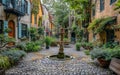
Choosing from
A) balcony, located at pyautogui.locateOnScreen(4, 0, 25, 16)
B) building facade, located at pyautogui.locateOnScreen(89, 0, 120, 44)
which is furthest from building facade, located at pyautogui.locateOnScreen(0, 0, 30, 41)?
building facade, located at pyautogui.locateOnScreen(89, 0, 120, 44)

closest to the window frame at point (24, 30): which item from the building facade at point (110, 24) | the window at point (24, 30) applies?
the window at point (24, 30)

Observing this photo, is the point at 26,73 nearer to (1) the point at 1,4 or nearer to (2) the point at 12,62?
(2) the point at 12,62

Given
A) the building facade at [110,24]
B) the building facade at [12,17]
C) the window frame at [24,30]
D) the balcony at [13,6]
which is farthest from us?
the window frame at [24,30]

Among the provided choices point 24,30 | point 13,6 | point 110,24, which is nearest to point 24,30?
point 24,30

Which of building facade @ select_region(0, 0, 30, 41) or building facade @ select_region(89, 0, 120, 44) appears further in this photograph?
building facade @ select_region(0, 0, 30, 41)

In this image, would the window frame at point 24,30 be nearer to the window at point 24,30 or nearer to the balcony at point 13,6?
the window at point 24,30

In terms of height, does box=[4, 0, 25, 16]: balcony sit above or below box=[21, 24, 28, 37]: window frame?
above

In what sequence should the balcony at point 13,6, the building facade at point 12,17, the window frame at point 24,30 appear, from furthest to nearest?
the window frame at point 24,30 < the balcony at point 13,6 < the building facade at point 12,17

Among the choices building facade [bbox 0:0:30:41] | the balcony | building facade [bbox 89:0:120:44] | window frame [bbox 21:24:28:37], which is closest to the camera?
building facade [bbox 89:0:120:44]

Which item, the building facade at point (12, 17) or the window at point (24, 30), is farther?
the window at point (24, 30)

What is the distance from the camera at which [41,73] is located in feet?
23.3

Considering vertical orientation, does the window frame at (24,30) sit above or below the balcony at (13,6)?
below

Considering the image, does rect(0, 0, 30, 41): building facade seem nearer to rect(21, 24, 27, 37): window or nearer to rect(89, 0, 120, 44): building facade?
rect(21, 24, 27, 37): window

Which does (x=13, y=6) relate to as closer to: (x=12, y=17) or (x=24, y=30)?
(x=12, y=17)
